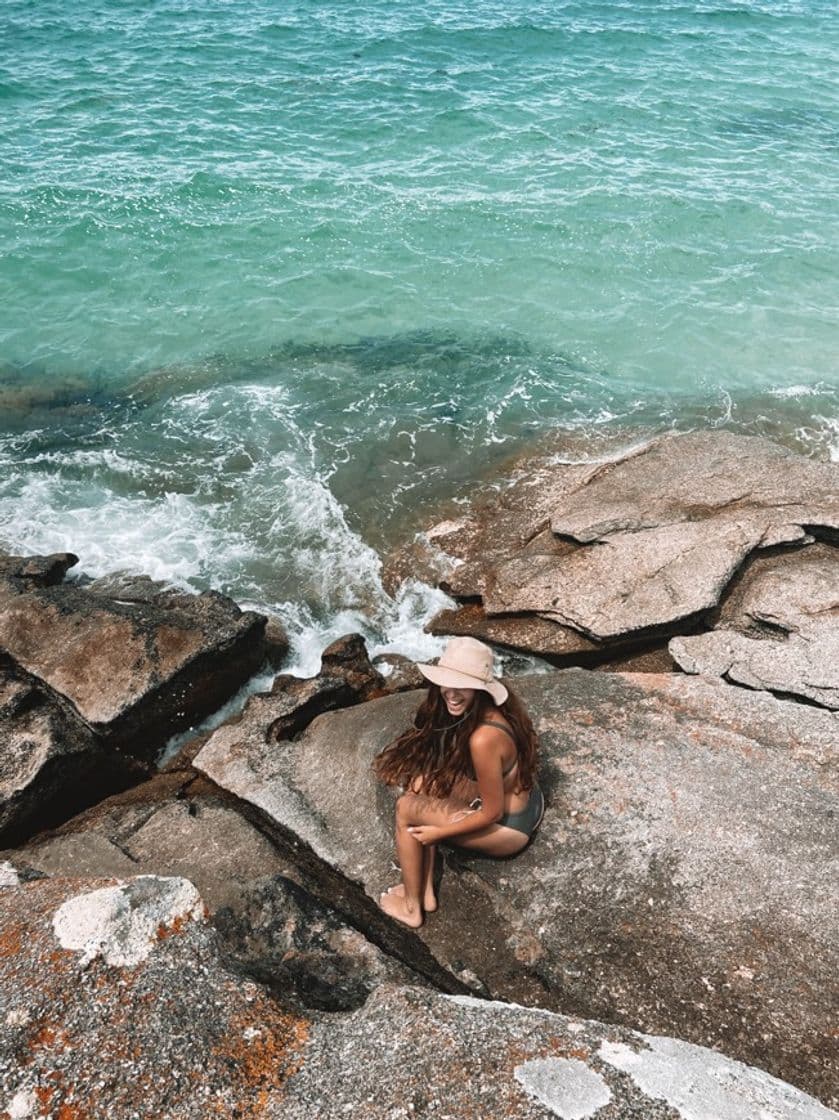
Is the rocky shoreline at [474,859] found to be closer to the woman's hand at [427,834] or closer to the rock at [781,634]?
the rock at [781,634]

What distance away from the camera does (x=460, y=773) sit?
5641mm

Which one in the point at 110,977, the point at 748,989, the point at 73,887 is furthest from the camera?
the point at 748,989

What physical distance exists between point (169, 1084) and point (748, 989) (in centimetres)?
338

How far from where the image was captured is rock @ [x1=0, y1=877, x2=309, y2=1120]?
3654 mm

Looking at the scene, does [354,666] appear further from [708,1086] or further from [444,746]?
[708,1086]

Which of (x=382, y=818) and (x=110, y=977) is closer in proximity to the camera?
(x=110, y=977)

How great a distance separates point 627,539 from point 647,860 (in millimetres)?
5174

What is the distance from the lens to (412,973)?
205 inches

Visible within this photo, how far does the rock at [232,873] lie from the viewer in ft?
16.3

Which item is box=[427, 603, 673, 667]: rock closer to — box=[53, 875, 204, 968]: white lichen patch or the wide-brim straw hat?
the wide-brim straw hat

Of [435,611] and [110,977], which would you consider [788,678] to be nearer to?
[435,611]

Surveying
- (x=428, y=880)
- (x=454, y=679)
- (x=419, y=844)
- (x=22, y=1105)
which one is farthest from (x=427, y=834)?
(x=22, y=1105)

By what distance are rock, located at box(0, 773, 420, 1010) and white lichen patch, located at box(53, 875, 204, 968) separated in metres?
0.32

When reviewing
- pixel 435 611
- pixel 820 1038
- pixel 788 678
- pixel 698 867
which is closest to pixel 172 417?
pixel 435 611
